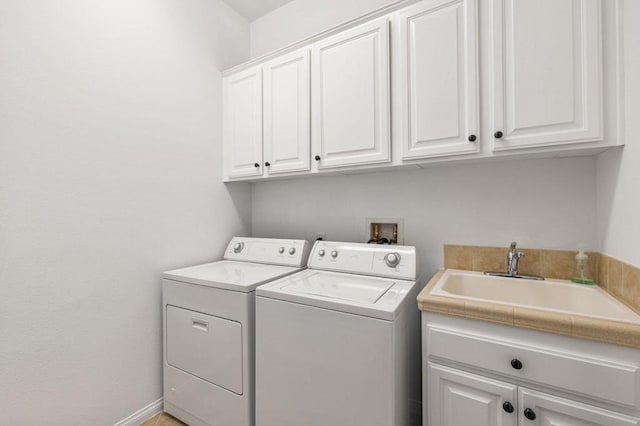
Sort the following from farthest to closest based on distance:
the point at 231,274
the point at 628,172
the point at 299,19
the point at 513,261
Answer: the point at 299,19 < the point at 231,274 < the point at 513,261 < the point at 628,172

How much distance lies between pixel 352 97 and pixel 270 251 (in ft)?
3.75

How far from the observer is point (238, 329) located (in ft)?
4.74

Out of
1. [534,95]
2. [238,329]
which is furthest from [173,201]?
[534,95]

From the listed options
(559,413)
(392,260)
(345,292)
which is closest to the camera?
(559,413)

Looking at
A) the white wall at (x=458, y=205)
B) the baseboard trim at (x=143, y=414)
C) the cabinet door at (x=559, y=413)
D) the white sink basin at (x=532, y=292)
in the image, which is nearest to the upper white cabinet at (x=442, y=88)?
the white wall at (x=458, y=205)

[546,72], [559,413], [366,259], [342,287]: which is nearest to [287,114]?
[366,259]

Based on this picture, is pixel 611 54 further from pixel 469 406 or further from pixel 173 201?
pixel 173 201

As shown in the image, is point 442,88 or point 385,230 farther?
point 385,230

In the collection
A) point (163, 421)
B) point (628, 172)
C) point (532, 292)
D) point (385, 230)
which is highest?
point (628, 172)

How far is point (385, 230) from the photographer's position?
192 cm

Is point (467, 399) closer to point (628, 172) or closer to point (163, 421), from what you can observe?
point (628, 172)

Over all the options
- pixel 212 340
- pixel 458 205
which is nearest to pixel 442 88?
Result: pixel 458 205

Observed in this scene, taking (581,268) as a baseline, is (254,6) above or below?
above

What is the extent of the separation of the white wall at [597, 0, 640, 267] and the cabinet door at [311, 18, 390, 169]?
2.97 feet
